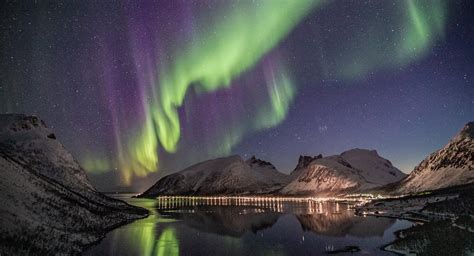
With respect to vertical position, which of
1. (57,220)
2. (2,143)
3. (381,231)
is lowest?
(381,231)

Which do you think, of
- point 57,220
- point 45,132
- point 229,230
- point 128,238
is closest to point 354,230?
point 229,230

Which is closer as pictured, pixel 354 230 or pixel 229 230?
pixel 354 230

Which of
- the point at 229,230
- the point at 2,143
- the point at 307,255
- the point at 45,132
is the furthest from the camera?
the point at 45,132

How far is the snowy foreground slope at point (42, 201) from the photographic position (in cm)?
5038

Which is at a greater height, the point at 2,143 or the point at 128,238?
the point at 2,143

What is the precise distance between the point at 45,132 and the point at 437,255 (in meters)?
149

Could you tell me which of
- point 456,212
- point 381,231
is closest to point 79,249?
point 381,231

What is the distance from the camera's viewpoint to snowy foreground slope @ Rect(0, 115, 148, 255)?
5038cm

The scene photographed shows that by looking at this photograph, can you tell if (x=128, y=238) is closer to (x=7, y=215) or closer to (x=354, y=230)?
(x=7, y=215)

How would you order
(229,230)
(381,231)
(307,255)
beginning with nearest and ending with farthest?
(307,255)
(381,231)
(229,230)

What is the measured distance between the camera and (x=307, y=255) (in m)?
50.3

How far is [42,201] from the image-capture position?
7181 cm

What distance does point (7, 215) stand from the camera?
168 feet

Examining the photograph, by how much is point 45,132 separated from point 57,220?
95.7m
